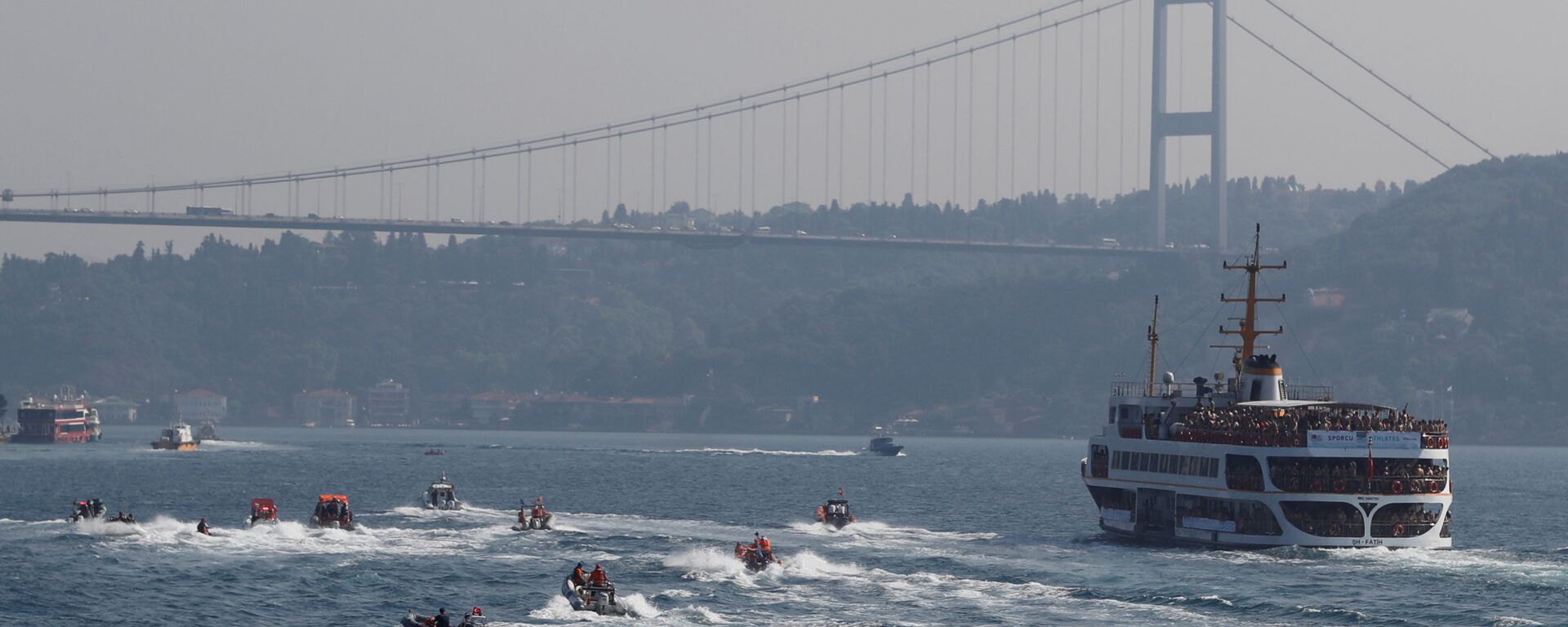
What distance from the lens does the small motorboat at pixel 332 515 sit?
9631 cm

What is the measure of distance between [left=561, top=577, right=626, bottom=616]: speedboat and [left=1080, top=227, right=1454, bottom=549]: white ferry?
26422 millimetres

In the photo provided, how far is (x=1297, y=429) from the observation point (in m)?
83.7

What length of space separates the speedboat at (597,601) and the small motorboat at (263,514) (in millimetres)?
29465

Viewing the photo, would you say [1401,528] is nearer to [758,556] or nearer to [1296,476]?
[1296,476]

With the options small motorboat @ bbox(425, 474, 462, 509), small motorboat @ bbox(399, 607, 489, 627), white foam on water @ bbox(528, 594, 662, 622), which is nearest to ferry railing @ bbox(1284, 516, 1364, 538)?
white foam on water @ bbox(528, 594, 662, 622)

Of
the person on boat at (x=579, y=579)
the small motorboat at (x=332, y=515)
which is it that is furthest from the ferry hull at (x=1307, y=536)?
the small motorboat at (x=332, y=515)

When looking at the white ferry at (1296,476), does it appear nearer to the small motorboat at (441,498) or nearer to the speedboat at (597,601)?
the speedboat at (597,601)

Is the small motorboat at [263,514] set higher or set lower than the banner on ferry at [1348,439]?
lower

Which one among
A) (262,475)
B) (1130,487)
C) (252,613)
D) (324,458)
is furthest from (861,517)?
(324,458)

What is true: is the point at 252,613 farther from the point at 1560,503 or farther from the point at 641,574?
the point at 1560,503

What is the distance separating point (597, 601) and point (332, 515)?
2976cm

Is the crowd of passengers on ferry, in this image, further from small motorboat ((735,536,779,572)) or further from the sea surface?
small motorboat ((735,536,779,572))

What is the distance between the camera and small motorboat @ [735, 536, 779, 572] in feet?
267

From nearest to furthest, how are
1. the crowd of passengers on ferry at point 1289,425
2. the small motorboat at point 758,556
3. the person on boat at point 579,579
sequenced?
the person on boat at point 579,579
the small motorboat at point 758,556
the crowd of passengers on ferry at point 1289,425
